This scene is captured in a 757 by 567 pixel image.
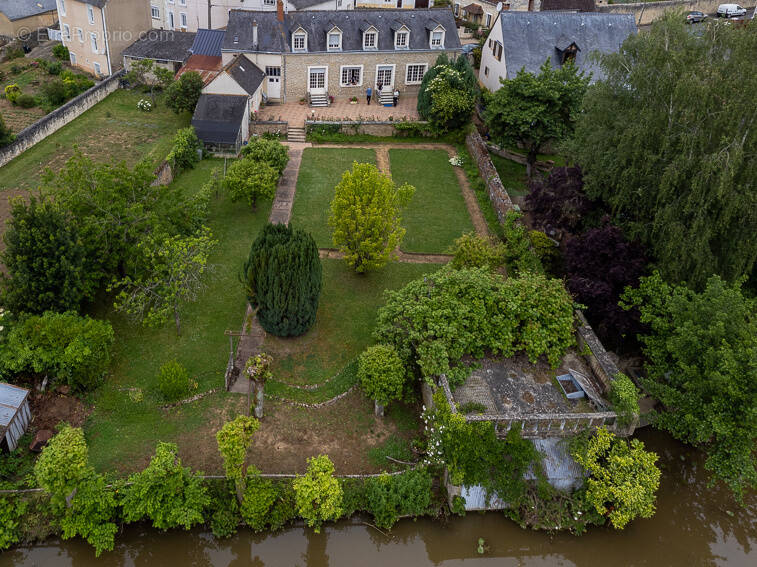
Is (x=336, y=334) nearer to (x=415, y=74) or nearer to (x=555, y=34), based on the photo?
(x=415, y=74)

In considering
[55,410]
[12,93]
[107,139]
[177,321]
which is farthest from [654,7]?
[55,410]

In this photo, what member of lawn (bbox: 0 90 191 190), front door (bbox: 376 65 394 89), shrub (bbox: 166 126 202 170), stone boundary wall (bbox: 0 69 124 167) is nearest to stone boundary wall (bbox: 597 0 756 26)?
front door (bbox: 376 65 394 89)

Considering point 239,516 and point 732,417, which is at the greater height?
point 732,417

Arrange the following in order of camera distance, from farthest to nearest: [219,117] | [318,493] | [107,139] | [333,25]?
[333,25] → [107,139] → [219,117] → [318,493]

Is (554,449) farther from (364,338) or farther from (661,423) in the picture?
(364,338)

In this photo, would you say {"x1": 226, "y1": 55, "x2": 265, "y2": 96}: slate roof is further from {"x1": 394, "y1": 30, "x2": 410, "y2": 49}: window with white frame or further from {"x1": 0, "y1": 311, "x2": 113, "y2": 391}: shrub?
{"x1": 0, "y1": 311, "x2": 113, "y2": 391}: shrub

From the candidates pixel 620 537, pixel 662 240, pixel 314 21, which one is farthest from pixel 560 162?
pixel 620 537
